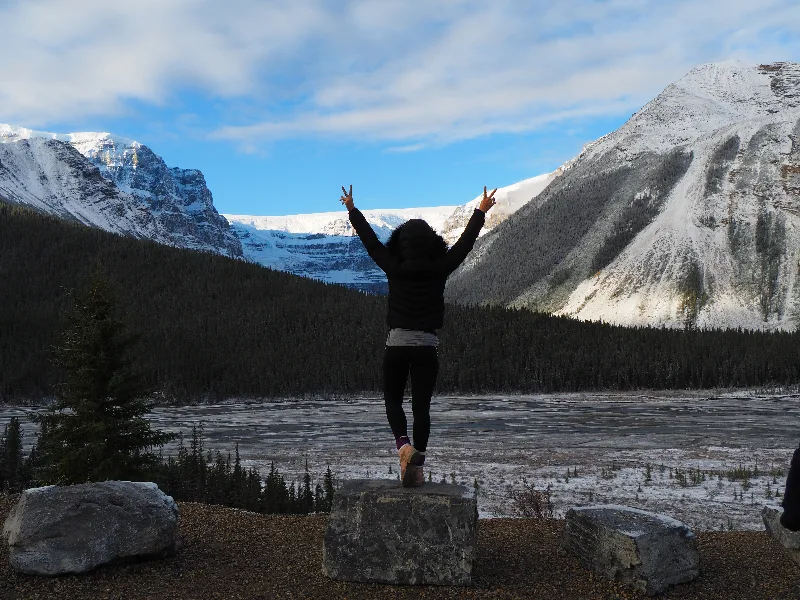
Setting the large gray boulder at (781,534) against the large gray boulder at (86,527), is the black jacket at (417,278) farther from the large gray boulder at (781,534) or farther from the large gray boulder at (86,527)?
the large gray boulder at (781,534)

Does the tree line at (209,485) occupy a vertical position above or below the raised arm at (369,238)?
below

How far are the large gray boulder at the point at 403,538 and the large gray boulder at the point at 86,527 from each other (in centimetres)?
263

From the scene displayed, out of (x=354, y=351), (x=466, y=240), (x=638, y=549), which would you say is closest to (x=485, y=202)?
(x=466, y=240)

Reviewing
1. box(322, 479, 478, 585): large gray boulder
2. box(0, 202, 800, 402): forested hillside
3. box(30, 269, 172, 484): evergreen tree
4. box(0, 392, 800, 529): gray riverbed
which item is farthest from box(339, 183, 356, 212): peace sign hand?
box(0, 202, 800, 402): forested hillside

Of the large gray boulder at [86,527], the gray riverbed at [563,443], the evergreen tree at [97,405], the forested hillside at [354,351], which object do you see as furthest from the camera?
the forested hillside at [354,351]

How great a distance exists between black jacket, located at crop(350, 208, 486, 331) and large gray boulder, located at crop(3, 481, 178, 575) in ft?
15.1

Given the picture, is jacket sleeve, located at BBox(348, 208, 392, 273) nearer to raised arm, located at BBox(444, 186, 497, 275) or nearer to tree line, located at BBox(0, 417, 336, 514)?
raised arm, located at BBox(444, 186, 497, 275)

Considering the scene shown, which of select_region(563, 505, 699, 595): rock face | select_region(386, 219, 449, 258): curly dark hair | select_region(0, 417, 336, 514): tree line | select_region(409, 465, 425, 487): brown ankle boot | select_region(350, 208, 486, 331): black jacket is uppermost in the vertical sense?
select_region(386, 219, 449, 258): curly dark hair

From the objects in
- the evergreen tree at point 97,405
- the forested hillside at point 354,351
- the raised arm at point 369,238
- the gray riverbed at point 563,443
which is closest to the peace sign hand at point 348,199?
the raised arm at point 369,238

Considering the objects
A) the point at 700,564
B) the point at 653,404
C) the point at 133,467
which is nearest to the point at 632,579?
the point at 700,564

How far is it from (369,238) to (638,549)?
5.66m

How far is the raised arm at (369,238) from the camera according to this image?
33.9 ft

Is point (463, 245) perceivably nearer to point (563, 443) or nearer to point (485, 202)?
point (485, 202)

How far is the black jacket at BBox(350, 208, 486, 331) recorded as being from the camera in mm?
10188
